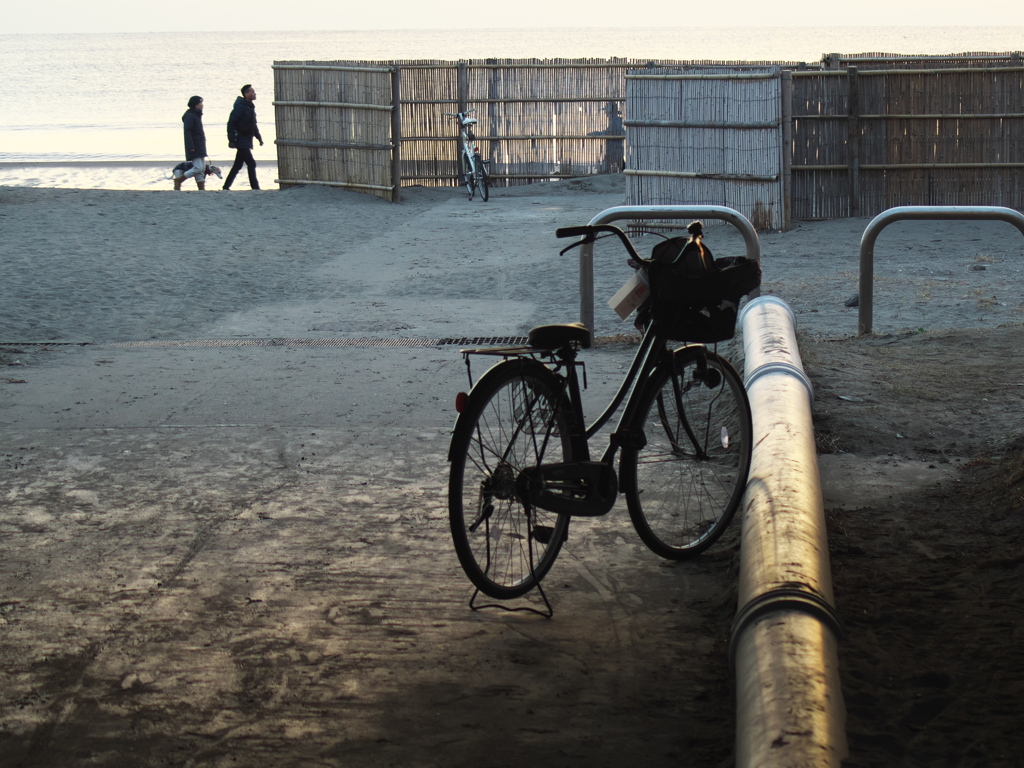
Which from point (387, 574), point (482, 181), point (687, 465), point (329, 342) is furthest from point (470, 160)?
point (387, 574)

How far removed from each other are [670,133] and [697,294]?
34.0 feet

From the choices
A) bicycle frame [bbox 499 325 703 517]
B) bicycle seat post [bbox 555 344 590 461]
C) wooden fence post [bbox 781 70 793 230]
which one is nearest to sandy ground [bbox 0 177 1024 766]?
bicycle frame [bbox 499 325 703 517]

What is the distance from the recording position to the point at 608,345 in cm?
708

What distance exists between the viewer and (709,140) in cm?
1316

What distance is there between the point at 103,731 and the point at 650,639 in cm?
145

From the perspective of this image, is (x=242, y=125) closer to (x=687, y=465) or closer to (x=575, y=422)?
(x=687, y=465)

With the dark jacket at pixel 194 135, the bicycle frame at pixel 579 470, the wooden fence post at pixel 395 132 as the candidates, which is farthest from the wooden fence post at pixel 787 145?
the bicycle frame at pixel 579 470

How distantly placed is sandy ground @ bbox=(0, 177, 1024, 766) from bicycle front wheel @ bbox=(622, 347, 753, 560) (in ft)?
0.44

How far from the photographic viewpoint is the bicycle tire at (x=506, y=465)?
10.6ft

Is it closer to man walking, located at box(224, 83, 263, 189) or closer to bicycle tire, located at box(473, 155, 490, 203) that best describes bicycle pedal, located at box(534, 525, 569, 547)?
bicycle tire, located at box(473, 155, 490, 203)

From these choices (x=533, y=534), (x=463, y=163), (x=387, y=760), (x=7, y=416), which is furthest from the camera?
(x=463, y=163)

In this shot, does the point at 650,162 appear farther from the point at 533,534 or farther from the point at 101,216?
the point at 533,534

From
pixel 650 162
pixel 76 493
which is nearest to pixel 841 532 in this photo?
pixel 76 493

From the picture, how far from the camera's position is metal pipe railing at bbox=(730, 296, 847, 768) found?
2.17 m
